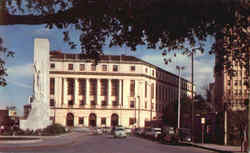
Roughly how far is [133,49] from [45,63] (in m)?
36.7

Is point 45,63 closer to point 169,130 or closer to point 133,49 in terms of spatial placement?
point 169,130

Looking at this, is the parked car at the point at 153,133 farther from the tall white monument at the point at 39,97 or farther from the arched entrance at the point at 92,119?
the arched entrance at the point at 92,119

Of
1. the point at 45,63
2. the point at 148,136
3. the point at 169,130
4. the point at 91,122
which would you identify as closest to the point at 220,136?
the point at 169,130

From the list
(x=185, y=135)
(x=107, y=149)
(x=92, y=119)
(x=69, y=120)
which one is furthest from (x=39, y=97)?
(x=92, y=119)

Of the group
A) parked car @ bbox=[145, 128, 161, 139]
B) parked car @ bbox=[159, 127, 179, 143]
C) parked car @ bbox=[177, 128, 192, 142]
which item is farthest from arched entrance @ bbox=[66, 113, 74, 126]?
parked car @ bbox=[177, 128, 192, 142]

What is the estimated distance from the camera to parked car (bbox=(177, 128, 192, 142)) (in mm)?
39531

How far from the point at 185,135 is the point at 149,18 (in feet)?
115

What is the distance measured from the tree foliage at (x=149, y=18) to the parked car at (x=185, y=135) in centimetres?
3365

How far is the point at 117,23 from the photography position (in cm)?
666

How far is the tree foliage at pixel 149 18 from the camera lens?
5.87 m

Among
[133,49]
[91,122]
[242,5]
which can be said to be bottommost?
[91,122]

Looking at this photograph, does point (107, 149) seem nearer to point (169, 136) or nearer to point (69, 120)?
point (169, 136)

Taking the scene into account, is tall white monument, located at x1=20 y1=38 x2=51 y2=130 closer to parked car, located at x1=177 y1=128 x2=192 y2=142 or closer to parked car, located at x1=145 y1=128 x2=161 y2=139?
parked car, located at x1=145 y1=128 x2=161 y2=139

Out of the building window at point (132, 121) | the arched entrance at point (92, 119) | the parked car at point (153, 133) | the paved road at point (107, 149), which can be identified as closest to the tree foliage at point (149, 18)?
the paved road at point (107, 149)
